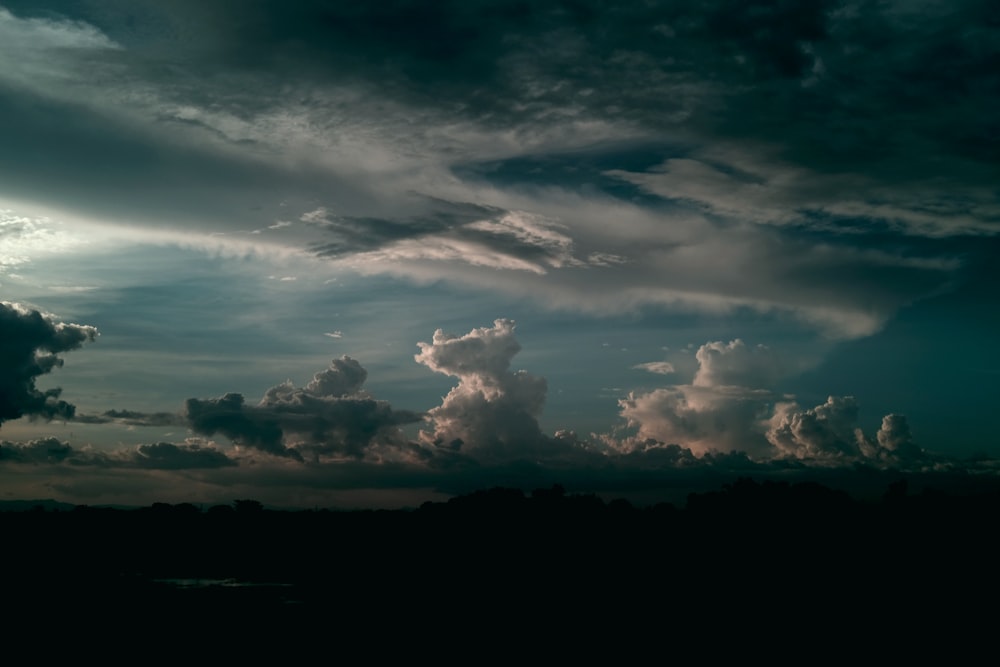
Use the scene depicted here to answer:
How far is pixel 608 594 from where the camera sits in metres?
123

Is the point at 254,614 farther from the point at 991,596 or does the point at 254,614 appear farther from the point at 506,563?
the point at 991,596

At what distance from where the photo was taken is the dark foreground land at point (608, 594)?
81.9 metres

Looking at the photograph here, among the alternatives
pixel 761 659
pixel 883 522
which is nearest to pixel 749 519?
pixel 883 522

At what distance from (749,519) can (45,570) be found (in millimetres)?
162955

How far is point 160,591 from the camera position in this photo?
132 metres

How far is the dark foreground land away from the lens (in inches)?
3226

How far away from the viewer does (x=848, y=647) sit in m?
79.2

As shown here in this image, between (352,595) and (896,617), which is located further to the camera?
(352,595)

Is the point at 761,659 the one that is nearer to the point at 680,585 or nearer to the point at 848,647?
the point at 848,647

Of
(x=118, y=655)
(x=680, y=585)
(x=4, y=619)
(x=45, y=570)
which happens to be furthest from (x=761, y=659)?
(x=45, y=570)

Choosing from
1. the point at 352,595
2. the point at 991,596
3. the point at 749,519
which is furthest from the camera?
the point at 749,519

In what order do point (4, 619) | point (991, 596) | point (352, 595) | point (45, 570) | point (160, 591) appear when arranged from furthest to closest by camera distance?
point (45, 570), point (160, 591), point (352, 595), point (991, 596), point (4, 619)

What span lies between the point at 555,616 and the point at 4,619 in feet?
213

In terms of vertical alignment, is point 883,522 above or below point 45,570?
above
